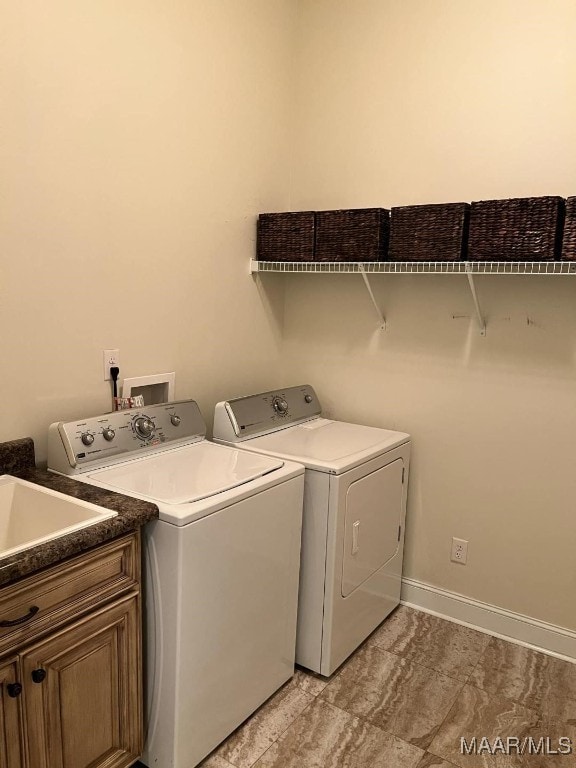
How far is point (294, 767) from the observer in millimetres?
1804

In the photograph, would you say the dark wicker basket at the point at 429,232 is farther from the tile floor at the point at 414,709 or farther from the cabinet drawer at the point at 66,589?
the tile floor at the point at 414,709

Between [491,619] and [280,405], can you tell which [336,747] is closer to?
[491,619]

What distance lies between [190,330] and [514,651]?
1.89 metres

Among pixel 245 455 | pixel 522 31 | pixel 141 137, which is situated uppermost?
pixel 522 31

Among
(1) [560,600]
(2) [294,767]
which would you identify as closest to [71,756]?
(2) [294,767]

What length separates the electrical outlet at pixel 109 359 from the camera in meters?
2.11

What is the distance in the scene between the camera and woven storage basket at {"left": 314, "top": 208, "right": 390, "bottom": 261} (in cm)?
237

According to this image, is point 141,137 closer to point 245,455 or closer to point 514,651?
point 245,455

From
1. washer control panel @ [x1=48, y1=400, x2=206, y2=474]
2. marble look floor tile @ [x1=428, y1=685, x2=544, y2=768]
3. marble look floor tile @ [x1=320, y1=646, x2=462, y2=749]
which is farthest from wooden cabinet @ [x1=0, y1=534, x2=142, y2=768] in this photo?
marble look floor tile @ [x1=428, y1=685, x2=544, y2=768]

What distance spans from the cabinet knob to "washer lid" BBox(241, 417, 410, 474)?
1045 millimetres

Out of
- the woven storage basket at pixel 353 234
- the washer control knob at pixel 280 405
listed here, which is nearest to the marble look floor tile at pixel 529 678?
the washer control knob at pixel 280 405

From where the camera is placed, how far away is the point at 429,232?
2.24 meters

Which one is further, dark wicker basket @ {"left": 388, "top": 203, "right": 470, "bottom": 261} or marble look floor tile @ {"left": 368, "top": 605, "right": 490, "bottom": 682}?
marble look floor tile @ {"left": 368, "top": 605, "right": 490, "bottom": 682}

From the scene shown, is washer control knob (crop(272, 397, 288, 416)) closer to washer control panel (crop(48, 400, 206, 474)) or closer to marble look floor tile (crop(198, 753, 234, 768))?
washer control panel (crop(48, 400, 206, 474))
